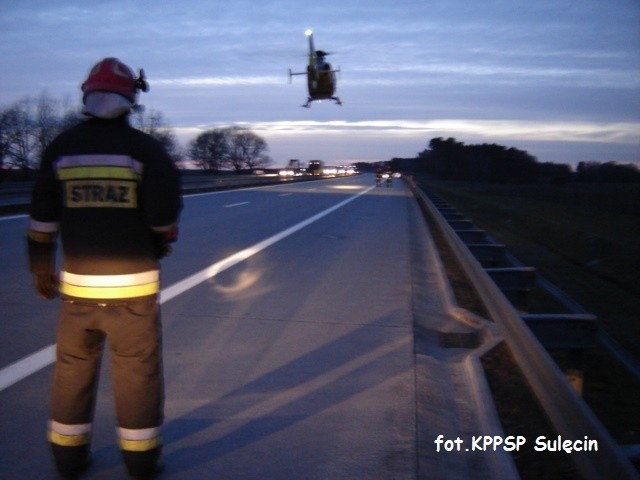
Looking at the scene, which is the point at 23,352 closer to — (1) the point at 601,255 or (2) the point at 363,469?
(2) the point at 363,469

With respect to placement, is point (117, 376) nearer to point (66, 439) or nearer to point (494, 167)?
point (66, 439)

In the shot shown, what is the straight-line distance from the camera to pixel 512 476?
15.0 ft

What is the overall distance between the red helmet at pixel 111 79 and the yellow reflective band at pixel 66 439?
1895 millimetres

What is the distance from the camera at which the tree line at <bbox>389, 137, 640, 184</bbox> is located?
335 feet

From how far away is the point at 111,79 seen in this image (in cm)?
421

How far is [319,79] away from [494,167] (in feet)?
306

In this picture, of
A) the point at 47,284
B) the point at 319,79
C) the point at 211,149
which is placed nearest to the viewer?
the point at 47,284

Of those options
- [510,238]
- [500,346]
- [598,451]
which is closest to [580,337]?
[500,346]

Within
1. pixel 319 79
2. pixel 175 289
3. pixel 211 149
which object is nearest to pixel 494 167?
pixel 211 149

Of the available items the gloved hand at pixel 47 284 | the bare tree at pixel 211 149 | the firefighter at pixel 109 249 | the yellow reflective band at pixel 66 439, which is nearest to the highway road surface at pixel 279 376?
the yellow reflective band at pixel 66 439

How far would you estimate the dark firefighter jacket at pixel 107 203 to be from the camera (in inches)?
162

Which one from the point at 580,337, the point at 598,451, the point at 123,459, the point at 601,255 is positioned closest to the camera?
the point at 598,451

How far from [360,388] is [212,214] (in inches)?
712

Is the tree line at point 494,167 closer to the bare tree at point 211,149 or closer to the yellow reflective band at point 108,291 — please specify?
the bare tree at point 211,149
